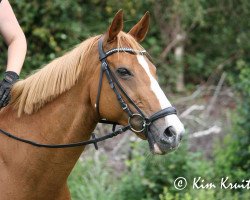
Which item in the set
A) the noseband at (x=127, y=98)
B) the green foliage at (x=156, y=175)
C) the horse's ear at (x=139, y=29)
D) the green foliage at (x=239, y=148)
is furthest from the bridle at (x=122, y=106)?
the green foliage at (x=239, y=148)

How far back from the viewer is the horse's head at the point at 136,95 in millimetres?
3184

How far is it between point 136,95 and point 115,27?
44 cm

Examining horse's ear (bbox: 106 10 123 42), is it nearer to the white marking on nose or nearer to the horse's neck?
the white marking on nose

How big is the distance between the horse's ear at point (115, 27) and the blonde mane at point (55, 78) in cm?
5

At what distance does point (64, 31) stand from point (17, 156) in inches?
253

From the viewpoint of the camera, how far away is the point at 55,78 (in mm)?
3504

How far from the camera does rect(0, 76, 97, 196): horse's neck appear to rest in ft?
11.4

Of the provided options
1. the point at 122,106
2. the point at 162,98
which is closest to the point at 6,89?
the point at 122,106

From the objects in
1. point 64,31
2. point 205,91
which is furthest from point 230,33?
point 64,31

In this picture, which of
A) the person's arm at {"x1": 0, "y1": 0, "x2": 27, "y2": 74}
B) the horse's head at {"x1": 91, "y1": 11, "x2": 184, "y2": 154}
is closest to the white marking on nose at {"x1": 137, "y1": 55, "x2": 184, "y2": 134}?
the horse's head at {"x1": 91, "y1": 11, "x2": 184, "y2": 154}

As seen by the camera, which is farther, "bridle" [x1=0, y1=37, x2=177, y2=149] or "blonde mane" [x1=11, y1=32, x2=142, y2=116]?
"blonde mane" [x1=11, y1=32, x2=142, y2=116]

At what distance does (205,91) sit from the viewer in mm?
10477

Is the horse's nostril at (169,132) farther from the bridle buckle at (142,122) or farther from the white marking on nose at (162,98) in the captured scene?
the bridle buckle at (142,122)

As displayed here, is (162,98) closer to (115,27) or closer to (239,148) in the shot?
(115,27)
